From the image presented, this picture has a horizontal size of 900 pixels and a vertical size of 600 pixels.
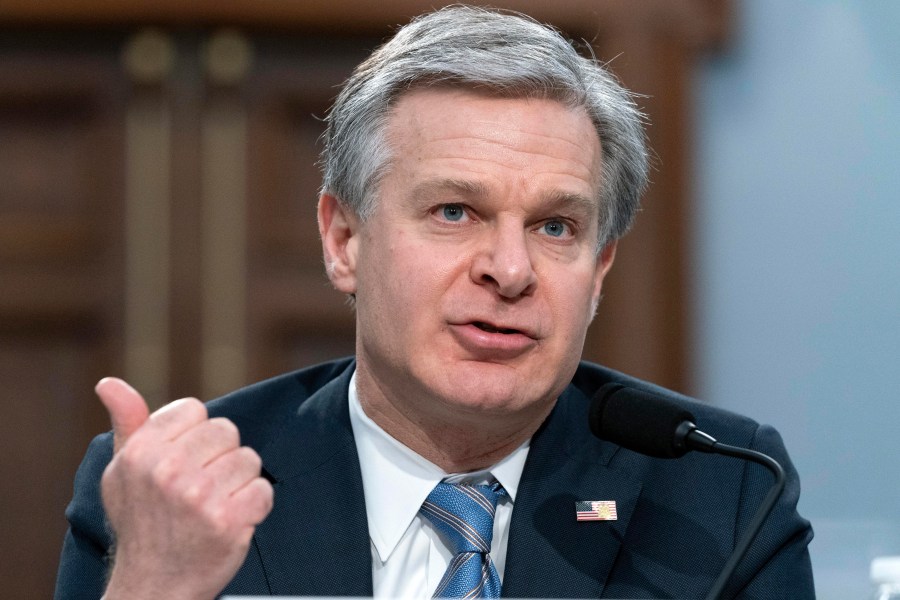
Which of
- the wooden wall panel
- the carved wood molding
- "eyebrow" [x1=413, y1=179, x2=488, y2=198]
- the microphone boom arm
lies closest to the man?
"eyebrow" [x1=413, y1=179, x2=488, y2=198]

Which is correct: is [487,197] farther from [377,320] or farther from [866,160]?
[866,160]

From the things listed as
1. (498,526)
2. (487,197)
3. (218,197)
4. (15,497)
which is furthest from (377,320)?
(15,497)

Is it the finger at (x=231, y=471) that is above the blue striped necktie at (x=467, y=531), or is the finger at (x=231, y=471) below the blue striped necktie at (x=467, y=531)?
above

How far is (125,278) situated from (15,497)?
69 centimetres

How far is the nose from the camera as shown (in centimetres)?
173

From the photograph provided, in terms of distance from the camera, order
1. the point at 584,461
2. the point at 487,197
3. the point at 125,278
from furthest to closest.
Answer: the point at 125,278 < the point at 584,461 < the point at 487,197

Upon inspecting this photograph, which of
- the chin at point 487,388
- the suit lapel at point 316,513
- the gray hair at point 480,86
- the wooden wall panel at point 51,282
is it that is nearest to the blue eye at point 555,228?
the gray hair at point 480,86

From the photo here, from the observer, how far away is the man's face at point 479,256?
1.77 meters

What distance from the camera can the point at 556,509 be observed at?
189 cm

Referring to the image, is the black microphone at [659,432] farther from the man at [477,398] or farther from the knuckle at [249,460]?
the knuckle at [249,460]

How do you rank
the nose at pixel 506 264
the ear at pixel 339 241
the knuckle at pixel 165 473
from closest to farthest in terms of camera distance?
the knuckle at pixel 165 473, the nose at pixel 506 264, the ear at pixel 339 241

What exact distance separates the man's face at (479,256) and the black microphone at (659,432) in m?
0.24

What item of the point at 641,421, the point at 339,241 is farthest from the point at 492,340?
the point at 339,241

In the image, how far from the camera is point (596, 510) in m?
1.90
